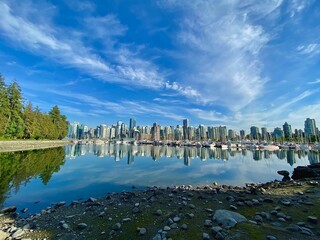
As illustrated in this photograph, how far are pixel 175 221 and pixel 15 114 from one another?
73.1m

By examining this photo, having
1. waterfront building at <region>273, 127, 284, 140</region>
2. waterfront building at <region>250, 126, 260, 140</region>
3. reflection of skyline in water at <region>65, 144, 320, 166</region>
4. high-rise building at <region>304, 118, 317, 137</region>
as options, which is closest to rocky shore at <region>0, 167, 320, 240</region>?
reflection of skyline in water at <region>65, 144, 320, 166</region>

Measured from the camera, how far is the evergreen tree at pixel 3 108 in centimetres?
5455

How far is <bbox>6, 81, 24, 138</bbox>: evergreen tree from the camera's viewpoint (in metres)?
61.2

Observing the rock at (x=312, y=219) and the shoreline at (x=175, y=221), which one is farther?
the rock at (x=312, y=219)

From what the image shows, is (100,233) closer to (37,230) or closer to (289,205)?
(37,230)

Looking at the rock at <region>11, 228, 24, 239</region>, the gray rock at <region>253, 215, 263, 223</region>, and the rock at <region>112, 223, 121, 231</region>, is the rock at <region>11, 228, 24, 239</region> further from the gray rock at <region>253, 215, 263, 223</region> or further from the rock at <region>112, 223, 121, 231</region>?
the gray rock at <region>253, 215, 263, 223</region>

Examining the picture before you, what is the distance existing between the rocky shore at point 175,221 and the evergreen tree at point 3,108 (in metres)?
56.5

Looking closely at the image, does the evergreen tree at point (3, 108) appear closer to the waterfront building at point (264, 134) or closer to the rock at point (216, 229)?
the rock at point (216, 229)

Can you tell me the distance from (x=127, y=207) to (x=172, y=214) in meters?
2.99

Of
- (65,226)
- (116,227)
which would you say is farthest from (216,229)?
(65,226)

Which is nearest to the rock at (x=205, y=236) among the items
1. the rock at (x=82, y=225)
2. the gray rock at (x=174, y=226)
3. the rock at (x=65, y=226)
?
the gray rock at (x=174, y=226)

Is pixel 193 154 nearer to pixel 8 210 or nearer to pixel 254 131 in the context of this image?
pixel 8 210

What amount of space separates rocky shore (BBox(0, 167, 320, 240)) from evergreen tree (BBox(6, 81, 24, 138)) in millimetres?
63225

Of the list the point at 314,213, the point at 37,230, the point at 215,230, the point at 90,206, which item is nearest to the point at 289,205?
the point at 314,213
